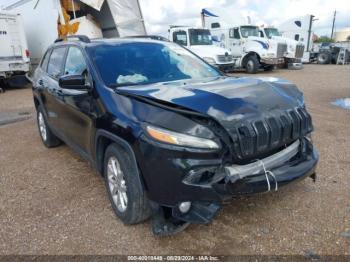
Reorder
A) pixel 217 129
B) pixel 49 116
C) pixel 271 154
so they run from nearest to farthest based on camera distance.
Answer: pixel 217 129, pixel 271 154, pixel 49 116

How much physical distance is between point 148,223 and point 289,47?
1886 centimetres

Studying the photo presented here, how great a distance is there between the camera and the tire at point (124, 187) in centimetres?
273

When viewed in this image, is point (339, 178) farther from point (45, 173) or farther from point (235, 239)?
point (45, 173)

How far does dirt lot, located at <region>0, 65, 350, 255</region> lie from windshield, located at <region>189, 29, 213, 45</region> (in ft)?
41.4

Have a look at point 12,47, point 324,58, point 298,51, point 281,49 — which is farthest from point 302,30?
point 12,47

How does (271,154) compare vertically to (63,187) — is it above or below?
above

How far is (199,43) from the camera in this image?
16406mm

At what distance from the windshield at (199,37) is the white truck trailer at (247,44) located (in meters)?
2.58

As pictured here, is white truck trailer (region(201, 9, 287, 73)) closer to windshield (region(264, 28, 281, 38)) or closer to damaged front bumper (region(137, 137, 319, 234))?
windshield (region(264, 28, 281, 38))

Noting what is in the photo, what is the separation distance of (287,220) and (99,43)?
9.46 feet

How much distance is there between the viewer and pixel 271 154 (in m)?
2.76

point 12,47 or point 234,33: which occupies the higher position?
point 12,47

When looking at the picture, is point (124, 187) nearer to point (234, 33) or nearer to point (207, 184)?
point (207, 184)

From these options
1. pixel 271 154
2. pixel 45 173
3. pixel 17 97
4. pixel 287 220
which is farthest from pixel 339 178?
pixel 17 97
